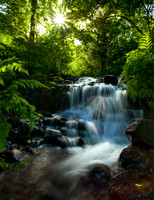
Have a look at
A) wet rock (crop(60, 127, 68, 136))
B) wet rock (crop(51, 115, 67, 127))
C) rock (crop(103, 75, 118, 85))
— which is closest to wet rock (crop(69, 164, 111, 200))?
wet rock (crop(60, 127, 68, 136))

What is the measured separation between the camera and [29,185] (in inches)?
87.4

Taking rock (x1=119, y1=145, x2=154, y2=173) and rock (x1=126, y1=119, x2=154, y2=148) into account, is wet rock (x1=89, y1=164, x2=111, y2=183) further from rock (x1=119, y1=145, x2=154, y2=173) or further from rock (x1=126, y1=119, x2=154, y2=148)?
rock (x1=126, y1=119, x2=154, y2=148)

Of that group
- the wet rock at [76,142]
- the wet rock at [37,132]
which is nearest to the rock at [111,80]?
the wet rock at [76,142]

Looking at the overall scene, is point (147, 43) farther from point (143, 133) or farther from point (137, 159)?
point (137, 159)

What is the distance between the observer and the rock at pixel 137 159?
2518 millimetres

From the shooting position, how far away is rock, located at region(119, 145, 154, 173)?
8.26ft

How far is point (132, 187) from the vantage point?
1.75 metres

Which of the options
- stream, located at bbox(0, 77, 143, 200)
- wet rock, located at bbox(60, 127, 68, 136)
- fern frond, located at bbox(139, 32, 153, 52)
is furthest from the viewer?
wet rock, located at bbox(60, 127, 68, 136)

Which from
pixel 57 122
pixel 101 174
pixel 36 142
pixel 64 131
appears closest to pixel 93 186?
pixel 101 174

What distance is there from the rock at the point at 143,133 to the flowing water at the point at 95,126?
0.80 metres

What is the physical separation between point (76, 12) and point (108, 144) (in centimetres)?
884

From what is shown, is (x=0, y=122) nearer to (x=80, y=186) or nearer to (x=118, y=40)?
(x=80, y=186)

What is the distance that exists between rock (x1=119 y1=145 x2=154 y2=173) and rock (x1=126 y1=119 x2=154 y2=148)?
6.4 inches

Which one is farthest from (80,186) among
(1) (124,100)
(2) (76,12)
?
(2) (76,12)
